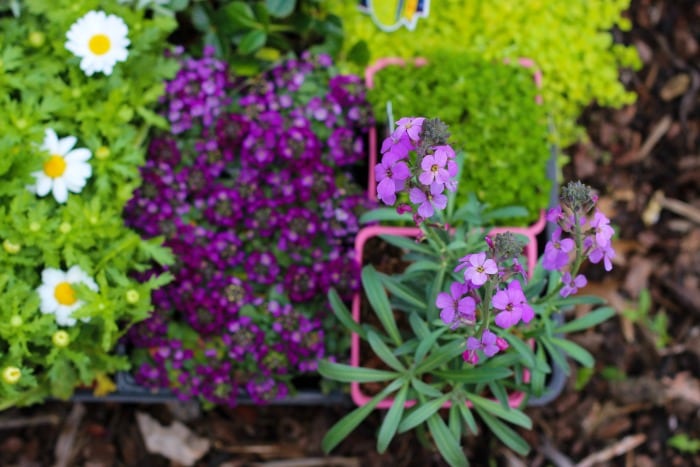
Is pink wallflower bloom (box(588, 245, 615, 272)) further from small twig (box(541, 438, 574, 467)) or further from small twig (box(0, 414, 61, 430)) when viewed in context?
small twig (box(0, 414, 61, 430))

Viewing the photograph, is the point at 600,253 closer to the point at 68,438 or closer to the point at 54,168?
the point at 54,168

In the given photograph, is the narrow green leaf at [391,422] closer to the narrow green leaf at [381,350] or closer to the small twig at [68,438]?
the narrow green leaf at [381,350]

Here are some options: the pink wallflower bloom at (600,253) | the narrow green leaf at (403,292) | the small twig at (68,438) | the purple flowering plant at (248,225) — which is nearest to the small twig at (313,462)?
the purple flowering plant at (248,225)

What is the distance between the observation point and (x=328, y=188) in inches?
91.6

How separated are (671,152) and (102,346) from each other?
218 centimetres

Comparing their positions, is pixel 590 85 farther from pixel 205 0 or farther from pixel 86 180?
pixel 86 180

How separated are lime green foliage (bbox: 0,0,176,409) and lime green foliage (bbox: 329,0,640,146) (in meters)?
0.72

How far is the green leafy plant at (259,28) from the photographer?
249 centimetres

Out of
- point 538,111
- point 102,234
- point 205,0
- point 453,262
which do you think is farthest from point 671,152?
point 102,234

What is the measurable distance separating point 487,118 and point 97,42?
112 cm

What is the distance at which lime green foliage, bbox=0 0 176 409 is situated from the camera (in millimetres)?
2029

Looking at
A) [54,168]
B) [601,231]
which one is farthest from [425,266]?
[54,168]

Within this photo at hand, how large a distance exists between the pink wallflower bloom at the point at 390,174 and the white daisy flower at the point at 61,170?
1006 millimetres

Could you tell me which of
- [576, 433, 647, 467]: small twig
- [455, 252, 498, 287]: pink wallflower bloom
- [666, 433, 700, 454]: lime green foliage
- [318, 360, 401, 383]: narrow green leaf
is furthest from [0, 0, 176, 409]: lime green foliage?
[666, 433, 700, 454]: lime green foliage
